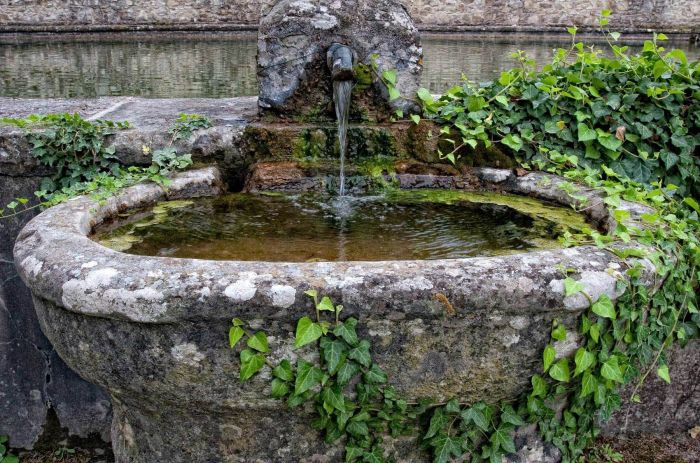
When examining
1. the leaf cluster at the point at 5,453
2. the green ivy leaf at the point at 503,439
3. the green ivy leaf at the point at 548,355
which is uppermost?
the green ivy leaf at the point at 548,355

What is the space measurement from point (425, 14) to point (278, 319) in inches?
473

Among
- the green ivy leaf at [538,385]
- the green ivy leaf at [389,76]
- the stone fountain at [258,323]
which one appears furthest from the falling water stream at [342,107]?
the green ivy leaf at [538,385]

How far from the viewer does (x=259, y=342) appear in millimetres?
1562

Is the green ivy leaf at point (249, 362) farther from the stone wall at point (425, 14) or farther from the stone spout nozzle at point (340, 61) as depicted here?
the stone wall at point (425, 14)

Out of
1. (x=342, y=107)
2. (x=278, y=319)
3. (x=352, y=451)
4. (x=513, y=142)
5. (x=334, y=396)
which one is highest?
(x=342, y=107)

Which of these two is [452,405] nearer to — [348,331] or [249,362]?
[348,331]

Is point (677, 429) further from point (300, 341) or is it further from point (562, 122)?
point (300, 341)

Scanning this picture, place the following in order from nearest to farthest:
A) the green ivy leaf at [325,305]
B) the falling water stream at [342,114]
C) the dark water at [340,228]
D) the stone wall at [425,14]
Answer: the green ivy leaf at [325,305] < the dark water at [340,228] < the falling water stream at [342,114] < the stone wall at [425,14]

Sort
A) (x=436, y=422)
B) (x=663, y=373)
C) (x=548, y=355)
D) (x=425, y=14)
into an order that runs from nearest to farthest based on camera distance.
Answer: (x=548, y=355) → (x=436, y=422) → (x=663, y=373) → (x=425, y=14)

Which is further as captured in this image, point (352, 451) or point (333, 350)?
point (352, 451)

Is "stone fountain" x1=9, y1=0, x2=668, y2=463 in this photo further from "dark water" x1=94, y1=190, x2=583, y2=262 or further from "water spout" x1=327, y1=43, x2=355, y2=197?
"water spout" x1=327, y1=43, x2=355, y2=197

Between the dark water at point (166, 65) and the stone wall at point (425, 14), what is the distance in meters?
1.02

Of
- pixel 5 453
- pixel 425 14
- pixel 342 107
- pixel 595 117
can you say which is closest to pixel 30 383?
pixel 5 453

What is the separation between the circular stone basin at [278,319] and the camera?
1541mm
